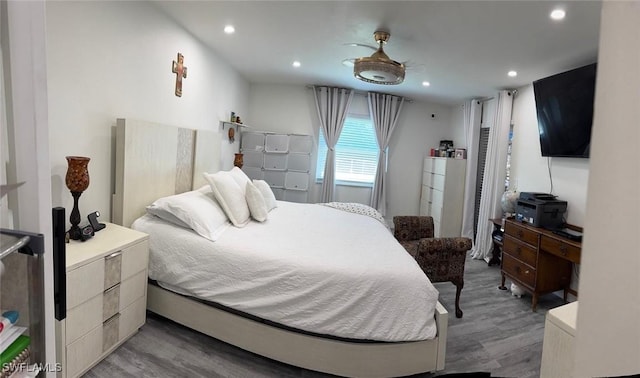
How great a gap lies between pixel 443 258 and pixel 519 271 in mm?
1149

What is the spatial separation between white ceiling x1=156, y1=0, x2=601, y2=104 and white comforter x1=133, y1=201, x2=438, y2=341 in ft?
5.60

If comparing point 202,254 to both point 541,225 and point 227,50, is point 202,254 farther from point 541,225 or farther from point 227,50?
point 541,225

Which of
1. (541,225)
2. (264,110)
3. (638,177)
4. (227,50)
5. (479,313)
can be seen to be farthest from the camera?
→ (264,110)

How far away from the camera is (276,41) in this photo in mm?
3113

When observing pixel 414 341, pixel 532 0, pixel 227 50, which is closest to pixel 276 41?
pixel 227 50

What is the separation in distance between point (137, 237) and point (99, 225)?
284 mm

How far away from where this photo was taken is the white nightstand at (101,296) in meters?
1.62

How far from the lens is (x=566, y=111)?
298 centimetres

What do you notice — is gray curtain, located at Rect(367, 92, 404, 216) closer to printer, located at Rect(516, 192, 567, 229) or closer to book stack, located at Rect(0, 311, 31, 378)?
printer, located at Rect(516, 192, 567, 229)

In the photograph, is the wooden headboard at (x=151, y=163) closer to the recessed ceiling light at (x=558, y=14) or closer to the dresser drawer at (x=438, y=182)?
the recessed ceiling light at (x=558, y=14)

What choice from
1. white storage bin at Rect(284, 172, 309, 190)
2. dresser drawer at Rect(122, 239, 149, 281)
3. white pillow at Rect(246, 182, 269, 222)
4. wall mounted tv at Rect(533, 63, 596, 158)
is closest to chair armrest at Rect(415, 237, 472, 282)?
white pillow at Rect(246, 182, 269, 222)

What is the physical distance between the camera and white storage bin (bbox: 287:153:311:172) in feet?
16.1

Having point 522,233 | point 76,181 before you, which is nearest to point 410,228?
point 522,233

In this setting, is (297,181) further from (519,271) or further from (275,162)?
(519,271)
